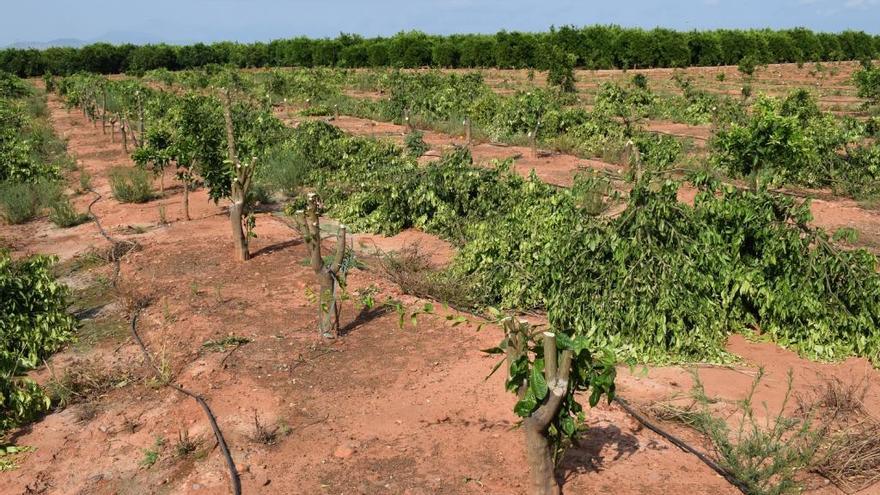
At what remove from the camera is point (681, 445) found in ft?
16.0

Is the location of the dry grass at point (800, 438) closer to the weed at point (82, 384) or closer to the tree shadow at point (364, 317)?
the tree shadow at point (364, 317)

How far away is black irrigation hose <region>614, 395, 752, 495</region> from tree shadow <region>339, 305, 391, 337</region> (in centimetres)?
270

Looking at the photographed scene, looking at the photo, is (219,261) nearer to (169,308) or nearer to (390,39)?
(169,308)

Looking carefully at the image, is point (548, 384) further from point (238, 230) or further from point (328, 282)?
point (238, 230)

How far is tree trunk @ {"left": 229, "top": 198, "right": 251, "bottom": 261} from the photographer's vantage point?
8.75 m

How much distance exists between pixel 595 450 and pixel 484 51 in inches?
1675

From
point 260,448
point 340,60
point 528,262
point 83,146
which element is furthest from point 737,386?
point 340,60

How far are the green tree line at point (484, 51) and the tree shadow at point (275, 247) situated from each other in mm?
31786

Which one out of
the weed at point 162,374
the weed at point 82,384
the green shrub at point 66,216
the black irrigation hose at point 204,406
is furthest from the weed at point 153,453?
the green shrub at point 66,216

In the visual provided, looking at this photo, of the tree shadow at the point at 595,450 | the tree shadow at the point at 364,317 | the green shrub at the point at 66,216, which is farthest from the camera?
the green shrub at the point at 66,216

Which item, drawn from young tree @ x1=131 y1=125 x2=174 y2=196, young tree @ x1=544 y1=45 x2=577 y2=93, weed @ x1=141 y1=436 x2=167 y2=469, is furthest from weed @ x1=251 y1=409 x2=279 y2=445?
young tree @ x1=544 y1=45 x2=577 y2=93

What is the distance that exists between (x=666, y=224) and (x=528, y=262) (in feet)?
4.71

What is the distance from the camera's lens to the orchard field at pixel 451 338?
15.3 ft

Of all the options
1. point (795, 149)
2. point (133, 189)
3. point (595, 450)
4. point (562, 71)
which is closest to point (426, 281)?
point (595, 450)
